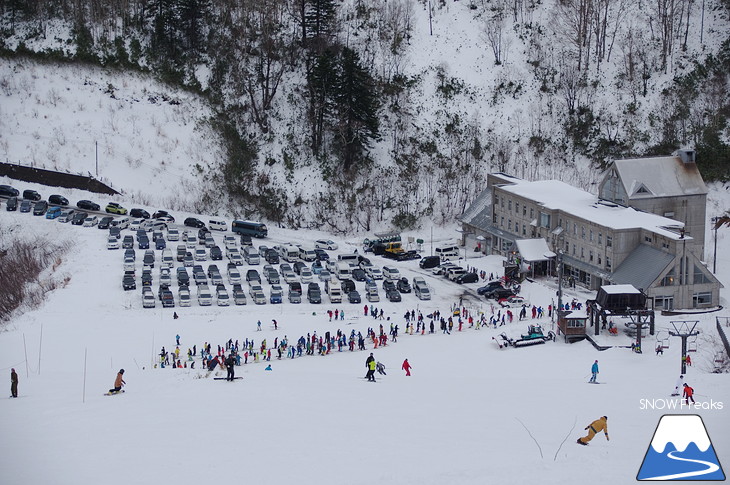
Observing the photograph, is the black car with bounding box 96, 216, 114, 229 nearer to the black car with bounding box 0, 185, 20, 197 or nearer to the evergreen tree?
the black car with bounding box 0, 185, 20, 197

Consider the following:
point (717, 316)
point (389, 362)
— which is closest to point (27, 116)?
point (389, 362)

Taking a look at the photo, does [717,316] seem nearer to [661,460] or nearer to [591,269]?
[591,269]

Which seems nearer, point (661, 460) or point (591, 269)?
point (661, 460)

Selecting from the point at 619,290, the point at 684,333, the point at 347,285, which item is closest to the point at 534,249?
the point at 347,285

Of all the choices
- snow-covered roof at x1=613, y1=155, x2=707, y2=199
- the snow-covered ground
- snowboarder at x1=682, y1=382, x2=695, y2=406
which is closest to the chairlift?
the snow-covered ground

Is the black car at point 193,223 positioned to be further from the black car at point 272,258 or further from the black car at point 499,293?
the black car at point 499,293

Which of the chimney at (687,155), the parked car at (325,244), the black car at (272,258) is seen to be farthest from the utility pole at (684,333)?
the parked car at (325,244)

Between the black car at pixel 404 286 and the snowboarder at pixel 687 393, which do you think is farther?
the black car at pixel 404 286
